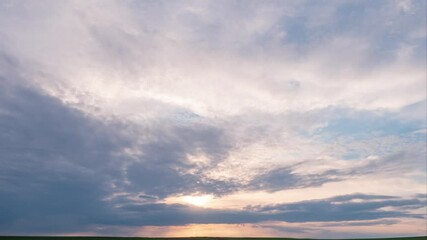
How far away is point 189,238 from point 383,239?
57.3 m

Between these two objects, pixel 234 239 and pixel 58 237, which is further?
pixel 58 237

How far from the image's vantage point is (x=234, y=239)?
131500 millimetres

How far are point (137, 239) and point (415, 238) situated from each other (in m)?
73.9

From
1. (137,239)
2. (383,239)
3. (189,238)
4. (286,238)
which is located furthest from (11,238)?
(383,239)

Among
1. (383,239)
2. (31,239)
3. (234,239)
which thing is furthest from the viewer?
(383,239)

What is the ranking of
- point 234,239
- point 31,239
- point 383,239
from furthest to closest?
point 383,239 → point 234,239 → point 31,239

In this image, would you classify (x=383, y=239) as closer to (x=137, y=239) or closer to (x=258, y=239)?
(x=258, y=239)

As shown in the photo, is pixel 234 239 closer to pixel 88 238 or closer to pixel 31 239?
pixel 88 238

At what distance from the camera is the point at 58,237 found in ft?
468

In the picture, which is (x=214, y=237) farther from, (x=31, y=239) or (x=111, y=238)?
(x=31, y=239)

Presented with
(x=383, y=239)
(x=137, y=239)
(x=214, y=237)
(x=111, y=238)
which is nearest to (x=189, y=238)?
(x=214, y=237)

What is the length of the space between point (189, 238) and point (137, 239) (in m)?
14.3

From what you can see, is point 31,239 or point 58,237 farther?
point 58,237

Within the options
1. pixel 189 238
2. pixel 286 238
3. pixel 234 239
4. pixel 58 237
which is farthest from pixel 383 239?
pixel 58 237
